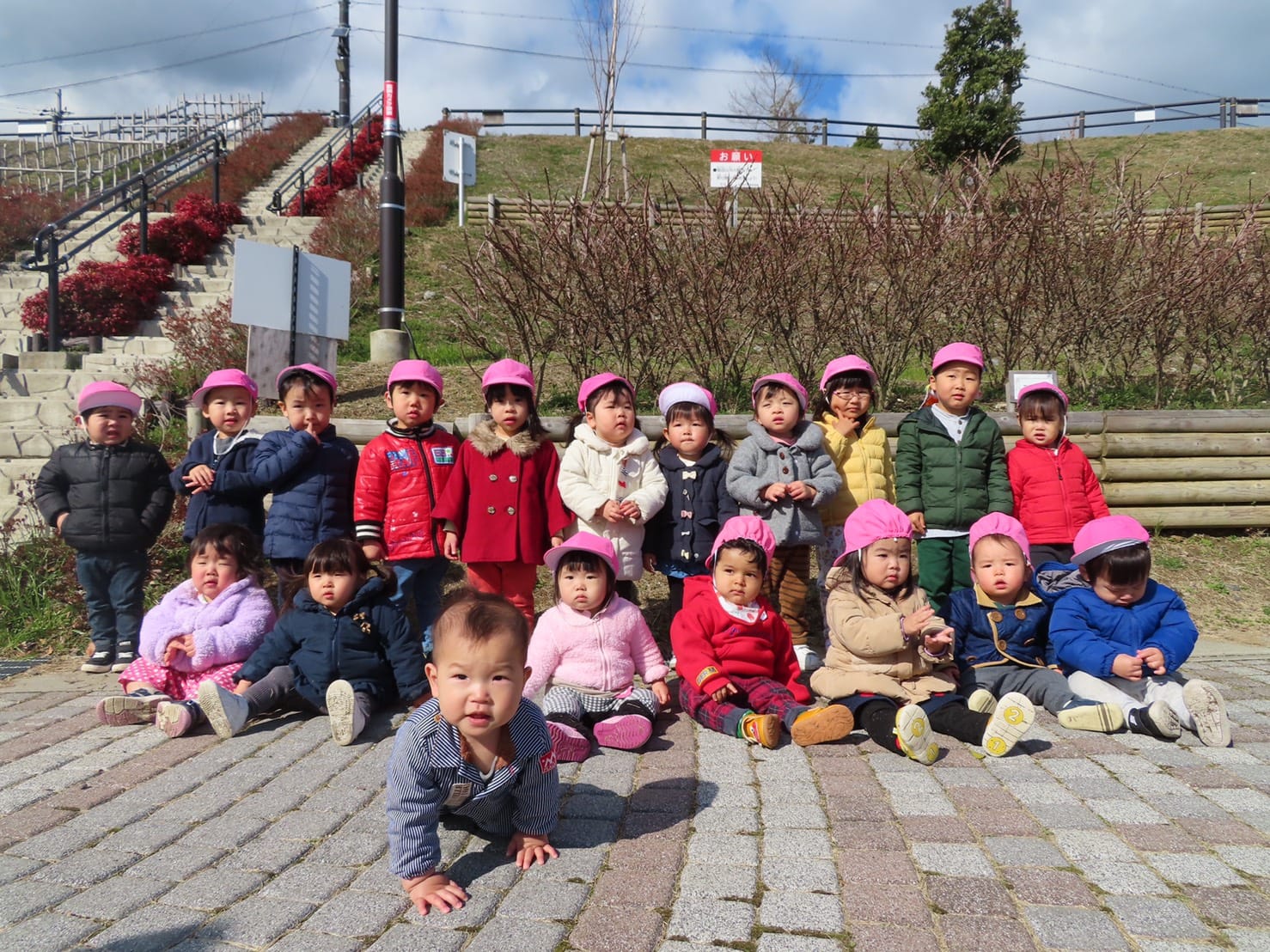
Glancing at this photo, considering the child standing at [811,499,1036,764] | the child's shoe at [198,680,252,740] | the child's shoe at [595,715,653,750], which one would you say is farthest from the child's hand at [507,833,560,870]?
the child's shoe at [198,680,252,740]

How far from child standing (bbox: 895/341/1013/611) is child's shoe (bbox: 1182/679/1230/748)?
1455 millimetres

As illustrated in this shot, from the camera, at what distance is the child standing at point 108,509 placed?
16.9ft

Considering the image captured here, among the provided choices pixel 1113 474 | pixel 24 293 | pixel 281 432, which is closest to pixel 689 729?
pixel 281 432

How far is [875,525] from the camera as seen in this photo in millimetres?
4242

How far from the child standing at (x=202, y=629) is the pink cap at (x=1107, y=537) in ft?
13.0

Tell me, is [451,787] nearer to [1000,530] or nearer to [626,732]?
[626,732]

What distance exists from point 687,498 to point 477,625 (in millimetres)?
2577

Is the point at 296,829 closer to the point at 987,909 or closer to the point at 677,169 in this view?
the point at 987,909

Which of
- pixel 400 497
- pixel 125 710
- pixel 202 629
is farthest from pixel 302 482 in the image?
pixel 125 710

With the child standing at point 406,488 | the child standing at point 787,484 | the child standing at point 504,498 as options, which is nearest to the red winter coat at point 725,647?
the child standing at point 787,484

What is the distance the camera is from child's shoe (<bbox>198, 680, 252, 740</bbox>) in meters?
3.87

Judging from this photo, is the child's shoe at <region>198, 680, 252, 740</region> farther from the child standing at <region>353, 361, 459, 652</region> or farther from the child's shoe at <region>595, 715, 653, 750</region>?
the child's shoe at <region>595, 715, 653, 750</region>

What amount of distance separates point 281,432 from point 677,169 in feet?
80.8

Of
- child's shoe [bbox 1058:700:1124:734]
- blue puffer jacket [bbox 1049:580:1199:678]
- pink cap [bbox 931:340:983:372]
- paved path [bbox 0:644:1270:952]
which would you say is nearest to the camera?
paved path [bbox 0:644:1270:952]
